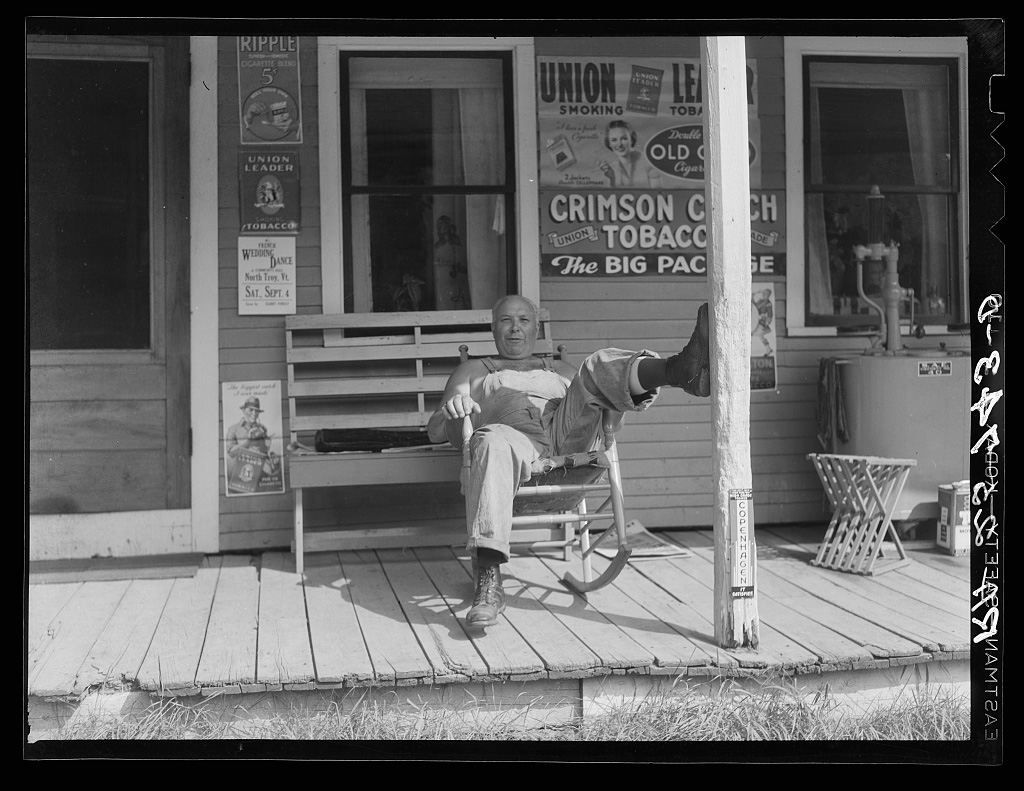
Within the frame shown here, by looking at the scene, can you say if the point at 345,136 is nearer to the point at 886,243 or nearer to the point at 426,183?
the point at 426,183

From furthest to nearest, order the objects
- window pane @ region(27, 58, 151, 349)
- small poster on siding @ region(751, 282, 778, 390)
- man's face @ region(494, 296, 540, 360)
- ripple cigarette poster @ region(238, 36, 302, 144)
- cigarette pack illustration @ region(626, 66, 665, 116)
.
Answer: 1. small poster on siding @ region(751, 282, 778, 390)
2. cigarette pack illustration @ region(626, 66, 665, 116)
3. ripple cigarette poster @ region(238, 36, 302, 144)
4. window pane @ region(27, 58, 151, 349)
5. man's face @ region(494, 296, 540, 360)

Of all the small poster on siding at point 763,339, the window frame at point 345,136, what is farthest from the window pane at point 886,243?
the window frame at point 345,136

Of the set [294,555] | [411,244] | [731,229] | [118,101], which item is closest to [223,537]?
[294,555]

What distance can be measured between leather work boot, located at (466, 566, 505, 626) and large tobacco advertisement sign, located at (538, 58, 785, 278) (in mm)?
1827

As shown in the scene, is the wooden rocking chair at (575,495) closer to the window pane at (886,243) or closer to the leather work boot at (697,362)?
the leather work boot at (697,362)

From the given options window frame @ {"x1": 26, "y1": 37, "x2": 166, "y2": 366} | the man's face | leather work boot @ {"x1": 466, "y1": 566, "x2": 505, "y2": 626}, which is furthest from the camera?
window frame @ {"x1": 26, "y1": 37, "x2": 166, "y2": 366}

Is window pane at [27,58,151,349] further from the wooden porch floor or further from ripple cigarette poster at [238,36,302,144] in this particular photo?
the wooden porch floor

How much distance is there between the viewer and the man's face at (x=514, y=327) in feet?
13.8

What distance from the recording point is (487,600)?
3.56 metres

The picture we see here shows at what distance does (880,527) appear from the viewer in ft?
14.1

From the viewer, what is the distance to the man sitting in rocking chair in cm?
332

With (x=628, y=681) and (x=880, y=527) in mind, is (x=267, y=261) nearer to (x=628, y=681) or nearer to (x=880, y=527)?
(x=628, y=681)

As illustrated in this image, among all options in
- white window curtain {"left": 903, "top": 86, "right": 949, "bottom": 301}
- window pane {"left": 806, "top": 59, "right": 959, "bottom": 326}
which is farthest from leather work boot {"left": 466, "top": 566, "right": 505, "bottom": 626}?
white window curtain {"left": 903, "top": 86, "right": 949, "bottom": 301}
